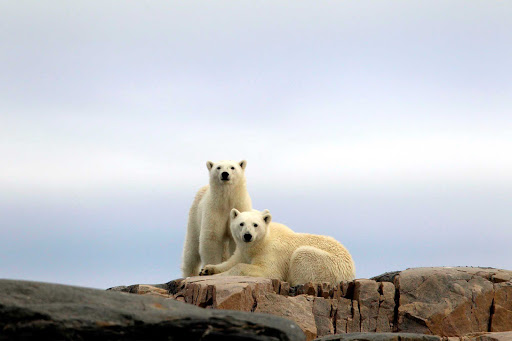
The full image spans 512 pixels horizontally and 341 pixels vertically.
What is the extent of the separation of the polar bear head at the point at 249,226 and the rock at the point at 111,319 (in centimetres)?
710

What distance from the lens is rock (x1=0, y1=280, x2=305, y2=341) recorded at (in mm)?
6016

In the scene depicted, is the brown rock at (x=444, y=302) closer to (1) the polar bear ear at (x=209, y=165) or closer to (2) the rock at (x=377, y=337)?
(2) the rock at (x=377, y=337)

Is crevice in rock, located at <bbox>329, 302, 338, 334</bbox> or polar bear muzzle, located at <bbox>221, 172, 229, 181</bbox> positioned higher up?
polar bear muzzle, located at <bbox>221, 172, 229, 181</bbox>

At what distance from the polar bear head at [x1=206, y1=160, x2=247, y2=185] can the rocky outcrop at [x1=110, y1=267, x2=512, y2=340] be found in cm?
322

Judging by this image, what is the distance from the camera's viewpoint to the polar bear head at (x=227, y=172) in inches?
616

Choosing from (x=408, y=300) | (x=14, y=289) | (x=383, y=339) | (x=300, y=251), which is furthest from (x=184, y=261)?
(x=14, y=289)

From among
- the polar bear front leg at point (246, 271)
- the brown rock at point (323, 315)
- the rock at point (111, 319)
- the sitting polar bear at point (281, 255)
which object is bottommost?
the rock at point (111, 319)

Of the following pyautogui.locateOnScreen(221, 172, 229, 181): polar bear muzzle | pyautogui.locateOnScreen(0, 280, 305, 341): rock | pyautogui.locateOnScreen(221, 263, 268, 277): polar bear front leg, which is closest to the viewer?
pyautogui.locateOnScreen(0, 280, 305, 341): rock

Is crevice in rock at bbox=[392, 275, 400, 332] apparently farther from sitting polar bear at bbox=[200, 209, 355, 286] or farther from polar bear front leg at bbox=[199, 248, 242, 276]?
polar bear front leg at bbox=[199, 248, 242, 276]

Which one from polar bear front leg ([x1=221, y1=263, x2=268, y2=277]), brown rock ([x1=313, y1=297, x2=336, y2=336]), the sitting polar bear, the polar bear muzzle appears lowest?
brown rock ([x1=313, y1=297, x2=336, y2=336])

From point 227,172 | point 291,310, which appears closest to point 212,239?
point 227,172

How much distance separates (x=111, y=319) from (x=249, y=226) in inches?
315

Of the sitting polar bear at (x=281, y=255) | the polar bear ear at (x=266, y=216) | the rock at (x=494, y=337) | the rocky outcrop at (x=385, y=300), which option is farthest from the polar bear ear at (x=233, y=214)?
the rock at (x=494, y=337)

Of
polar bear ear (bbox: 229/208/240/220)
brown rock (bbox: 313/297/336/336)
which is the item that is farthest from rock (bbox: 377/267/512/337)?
polar bear ear (bbox: 229/208/240/220)
